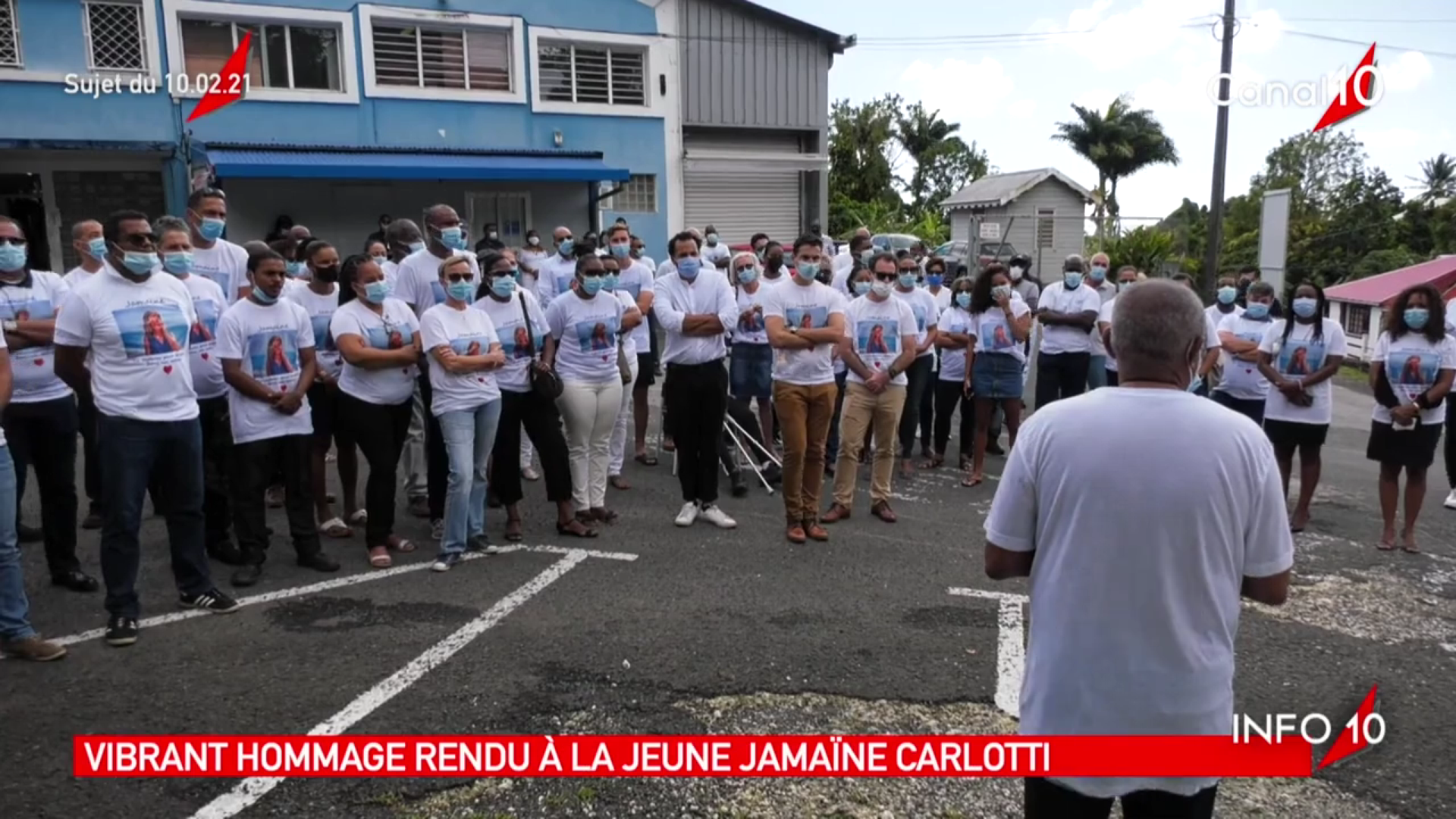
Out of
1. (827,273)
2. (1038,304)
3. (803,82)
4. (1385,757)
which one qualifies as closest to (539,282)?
(827,273)

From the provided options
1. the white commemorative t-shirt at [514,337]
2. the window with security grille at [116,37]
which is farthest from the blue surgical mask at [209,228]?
the window with security grille at [116,37]

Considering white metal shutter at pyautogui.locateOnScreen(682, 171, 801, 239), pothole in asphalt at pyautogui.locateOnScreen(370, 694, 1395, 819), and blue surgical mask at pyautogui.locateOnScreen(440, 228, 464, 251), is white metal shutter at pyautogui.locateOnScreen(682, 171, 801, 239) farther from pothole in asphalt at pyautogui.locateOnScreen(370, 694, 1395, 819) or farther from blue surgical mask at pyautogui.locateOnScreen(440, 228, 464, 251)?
pothole in asphalt at pyautogui.locateOnScreen(370, 694, 1395, 819)

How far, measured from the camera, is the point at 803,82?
2391 centimetres

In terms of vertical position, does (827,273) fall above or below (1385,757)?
above

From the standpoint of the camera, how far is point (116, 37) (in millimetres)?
16969

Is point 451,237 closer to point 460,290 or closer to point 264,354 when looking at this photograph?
point 460,290

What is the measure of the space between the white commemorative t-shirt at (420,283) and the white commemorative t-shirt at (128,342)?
211cm

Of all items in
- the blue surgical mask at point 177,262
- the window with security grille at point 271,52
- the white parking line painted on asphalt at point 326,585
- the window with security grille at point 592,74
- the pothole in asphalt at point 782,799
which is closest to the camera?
the pothole in asphalt at point 782,799

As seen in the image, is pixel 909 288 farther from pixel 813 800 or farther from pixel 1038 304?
pixel 813 800

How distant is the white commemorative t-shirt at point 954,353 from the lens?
933 cm

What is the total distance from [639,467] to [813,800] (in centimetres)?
557

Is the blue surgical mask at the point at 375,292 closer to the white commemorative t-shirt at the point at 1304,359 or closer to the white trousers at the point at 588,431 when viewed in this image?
the white trousers at the point at 588,431

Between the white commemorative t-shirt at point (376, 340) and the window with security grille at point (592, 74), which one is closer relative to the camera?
the white commemorative t-shirt at point (376, 340)

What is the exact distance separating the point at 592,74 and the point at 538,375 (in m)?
15.8
